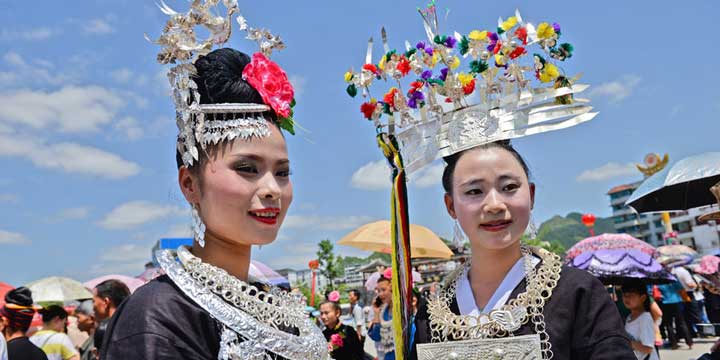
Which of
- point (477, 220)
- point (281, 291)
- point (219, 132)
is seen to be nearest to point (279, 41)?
point (219, 132)

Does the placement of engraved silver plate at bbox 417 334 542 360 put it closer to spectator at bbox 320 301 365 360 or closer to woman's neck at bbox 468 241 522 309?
woman's neck at bbox 468 241 522 309

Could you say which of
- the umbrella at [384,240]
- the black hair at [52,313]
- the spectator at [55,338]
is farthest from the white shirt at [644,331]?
the black hair at [52,313]

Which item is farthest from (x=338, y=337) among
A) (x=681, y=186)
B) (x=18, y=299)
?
(x=681, y=186)

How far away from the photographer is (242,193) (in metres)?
1.87

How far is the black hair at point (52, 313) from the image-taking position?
5648mm

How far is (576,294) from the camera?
2.40 metres

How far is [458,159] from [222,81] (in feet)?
3.93

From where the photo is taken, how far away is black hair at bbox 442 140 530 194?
266 centimetres

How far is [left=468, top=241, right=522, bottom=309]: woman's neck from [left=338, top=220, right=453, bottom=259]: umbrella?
220 inches

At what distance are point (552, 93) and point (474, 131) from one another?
1.29 feet

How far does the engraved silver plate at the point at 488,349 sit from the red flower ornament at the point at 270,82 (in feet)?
3.92

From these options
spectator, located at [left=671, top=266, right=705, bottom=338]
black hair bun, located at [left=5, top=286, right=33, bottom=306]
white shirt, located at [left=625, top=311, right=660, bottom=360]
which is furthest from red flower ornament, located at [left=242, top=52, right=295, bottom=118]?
spectator, located at [left=671, top=266, right=705, bottom=338]

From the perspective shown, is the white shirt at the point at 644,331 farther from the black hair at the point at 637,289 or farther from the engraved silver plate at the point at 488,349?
the engraved silver plate at the point at 488,349

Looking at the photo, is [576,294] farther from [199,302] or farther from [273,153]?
[199,302]
